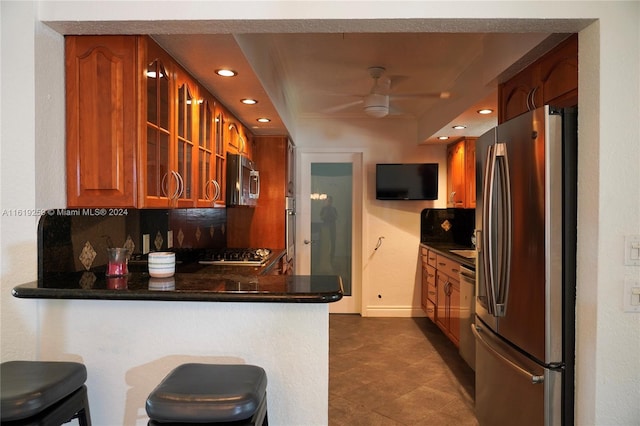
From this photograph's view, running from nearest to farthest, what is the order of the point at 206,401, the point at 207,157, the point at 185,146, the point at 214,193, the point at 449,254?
the point at 206,401 < the point at 185,146 < the point at 207,157 < the point at 214,193 < the point at 449,254

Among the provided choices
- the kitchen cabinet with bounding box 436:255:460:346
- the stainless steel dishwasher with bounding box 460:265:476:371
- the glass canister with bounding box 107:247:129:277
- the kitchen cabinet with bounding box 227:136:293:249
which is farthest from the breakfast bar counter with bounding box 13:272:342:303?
the kitchen cabinet with bounding box 227:136:293:249

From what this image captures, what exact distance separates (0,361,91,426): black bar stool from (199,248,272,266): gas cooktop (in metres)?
1.70

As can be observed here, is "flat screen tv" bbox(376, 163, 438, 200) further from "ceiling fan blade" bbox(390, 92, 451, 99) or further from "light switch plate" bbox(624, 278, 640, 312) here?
"light switch plate" bbox(624, 278, 640, 312)

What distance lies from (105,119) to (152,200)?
1.33 feet

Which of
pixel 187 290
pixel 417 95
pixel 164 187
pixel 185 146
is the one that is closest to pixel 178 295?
pixel 187 290

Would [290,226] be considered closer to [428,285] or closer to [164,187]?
[428,285]

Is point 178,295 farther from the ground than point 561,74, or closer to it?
closer to it

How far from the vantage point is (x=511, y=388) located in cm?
193

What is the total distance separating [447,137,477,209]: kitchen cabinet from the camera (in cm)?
417

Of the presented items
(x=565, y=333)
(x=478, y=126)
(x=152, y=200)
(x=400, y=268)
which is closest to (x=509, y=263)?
(x=565, y=333)

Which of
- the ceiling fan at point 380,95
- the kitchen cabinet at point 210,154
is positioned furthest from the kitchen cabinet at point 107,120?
the ceiling fan at point 380,95

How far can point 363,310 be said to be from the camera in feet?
16.0

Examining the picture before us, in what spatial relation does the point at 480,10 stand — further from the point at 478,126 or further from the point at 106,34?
the point at 478,126

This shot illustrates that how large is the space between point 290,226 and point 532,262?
3.03 metres
